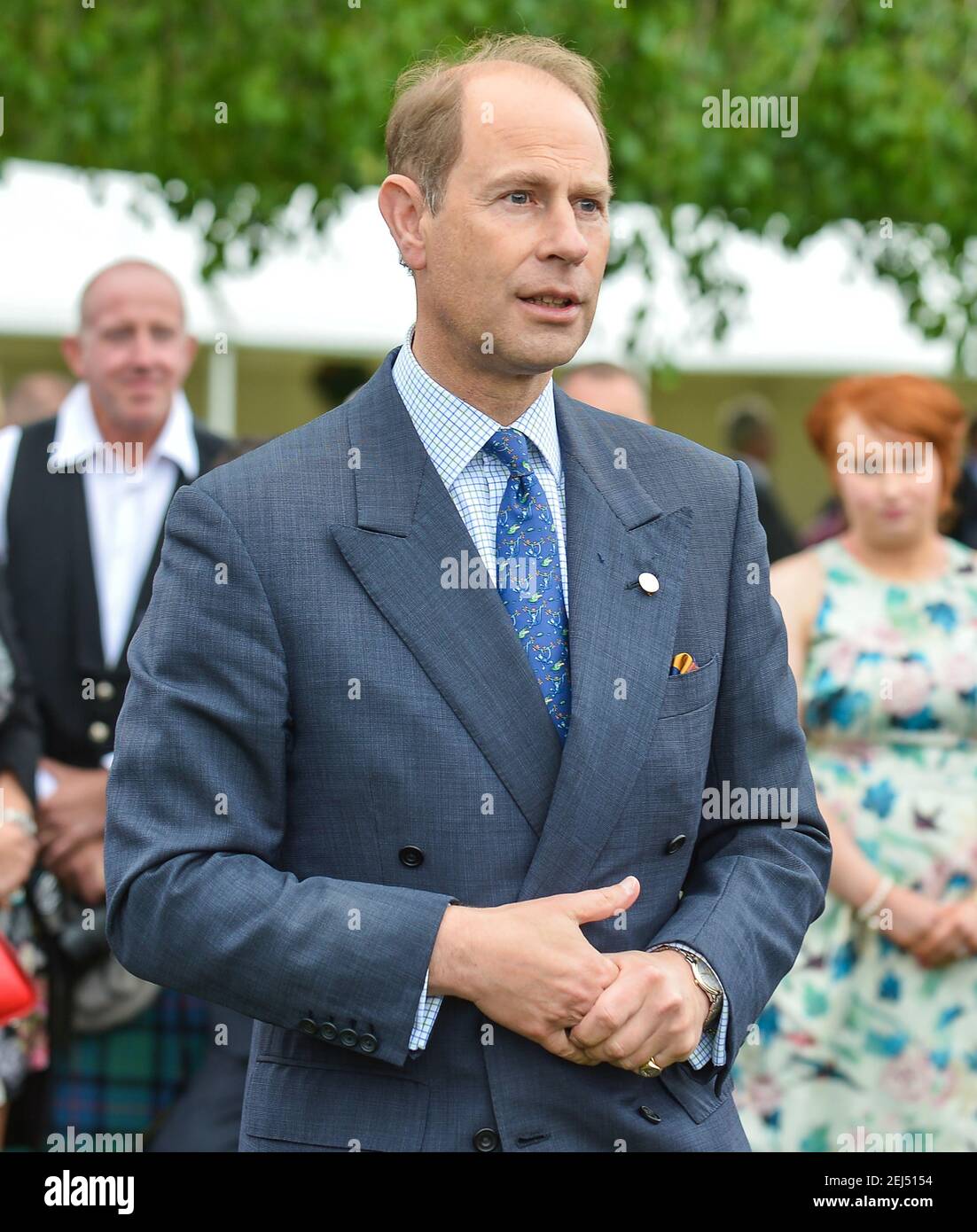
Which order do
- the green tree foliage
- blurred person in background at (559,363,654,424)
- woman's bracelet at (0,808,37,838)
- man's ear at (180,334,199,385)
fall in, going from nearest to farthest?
woman's bracelet at (0,808,37,838) → man's ear at (180,334,199,385) → blurred person in background at (559,363,654,424) → the green tree foliage

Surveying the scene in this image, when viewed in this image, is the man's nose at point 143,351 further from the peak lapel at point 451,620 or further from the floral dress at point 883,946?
the peak lapel at point 451,620

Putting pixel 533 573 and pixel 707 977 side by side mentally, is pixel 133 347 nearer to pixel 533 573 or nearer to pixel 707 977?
pixel 533 573

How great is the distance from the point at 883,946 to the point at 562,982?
2536 mm

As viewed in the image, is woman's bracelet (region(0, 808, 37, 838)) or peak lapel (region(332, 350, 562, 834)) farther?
woman's bracelet (region(0, 808, 37, 838))

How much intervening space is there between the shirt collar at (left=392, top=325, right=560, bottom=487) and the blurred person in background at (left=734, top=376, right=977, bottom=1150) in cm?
222

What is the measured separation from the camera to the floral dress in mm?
4234

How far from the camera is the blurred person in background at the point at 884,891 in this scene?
422 centimetres

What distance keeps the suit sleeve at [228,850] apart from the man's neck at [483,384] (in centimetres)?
34

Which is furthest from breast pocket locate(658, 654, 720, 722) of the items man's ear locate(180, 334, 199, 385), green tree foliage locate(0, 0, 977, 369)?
green tree foliage locate(0, 0, 977, 369)

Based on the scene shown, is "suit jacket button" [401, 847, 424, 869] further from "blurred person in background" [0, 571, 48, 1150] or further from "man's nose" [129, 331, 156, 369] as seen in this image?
"man's nose" [129, 331, 156, 369]

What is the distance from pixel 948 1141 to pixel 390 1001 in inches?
106

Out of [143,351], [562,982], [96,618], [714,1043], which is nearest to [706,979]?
[714,1043]

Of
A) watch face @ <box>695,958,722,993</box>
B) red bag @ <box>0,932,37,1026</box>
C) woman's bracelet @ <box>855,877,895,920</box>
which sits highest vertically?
watch face @ <box>695,958,722,993</box>

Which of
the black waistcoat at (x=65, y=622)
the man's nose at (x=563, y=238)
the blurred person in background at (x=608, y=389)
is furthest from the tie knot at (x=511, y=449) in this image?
the blurred person in background at (x=608, y=389)
